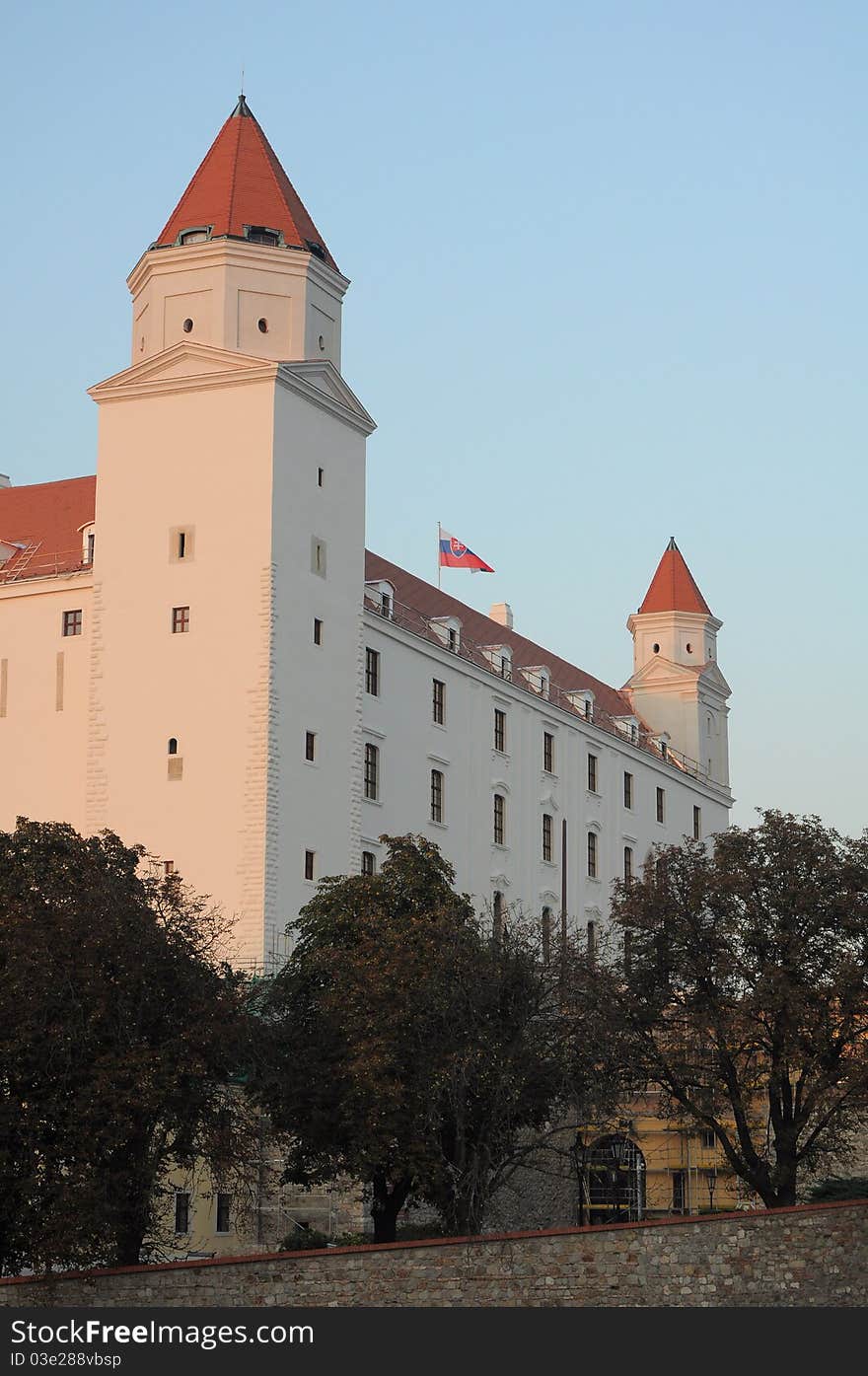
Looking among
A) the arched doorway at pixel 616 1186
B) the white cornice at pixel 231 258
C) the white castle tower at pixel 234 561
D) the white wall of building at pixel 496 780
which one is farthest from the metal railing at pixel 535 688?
the arched doorway at pixel 616 1186

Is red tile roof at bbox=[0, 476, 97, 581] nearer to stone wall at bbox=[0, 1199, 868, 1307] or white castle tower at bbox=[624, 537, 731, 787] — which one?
stone wall at bbox=[0, 1199, 868, 1307]

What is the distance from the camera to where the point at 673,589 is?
308 feet

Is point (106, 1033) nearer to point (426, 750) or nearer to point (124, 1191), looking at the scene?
point (124, 1191)

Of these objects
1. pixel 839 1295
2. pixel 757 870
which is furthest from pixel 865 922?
pixel 839 1295

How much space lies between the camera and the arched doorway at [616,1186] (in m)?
55.6

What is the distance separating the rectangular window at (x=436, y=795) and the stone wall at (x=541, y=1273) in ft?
102

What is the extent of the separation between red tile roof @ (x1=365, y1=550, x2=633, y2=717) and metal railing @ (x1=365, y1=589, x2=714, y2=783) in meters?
0.69

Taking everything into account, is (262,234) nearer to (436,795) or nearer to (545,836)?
(436,795)

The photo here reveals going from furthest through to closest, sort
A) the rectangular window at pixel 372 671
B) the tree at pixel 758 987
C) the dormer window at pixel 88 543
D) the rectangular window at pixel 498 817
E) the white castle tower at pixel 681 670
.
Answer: the white castle tower at pixel 681 670
the rectangular window at pixel 498 817
the rectangular window at pixel 372 671
the dormer window at pixel 88 543
the tree at pixel 758 987

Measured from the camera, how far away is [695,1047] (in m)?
41.3

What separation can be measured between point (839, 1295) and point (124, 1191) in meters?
12.2

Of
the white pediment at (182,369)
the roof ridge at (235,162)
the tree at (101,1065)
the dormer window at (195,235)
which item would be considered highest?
the roof ridge at (235,162)

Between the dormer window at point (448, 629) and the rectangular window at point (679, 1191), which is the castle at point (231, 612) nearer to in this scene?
the dormer window at point (448, 629)

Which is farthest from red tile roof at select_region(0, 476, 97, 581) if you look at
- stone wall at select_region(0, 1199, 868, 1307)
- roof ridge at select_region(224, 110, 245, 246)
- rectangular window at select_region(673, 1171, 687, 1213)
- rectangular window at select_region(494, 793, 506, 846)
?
stone wall at select_region(0, 1199, 868, 1307)
